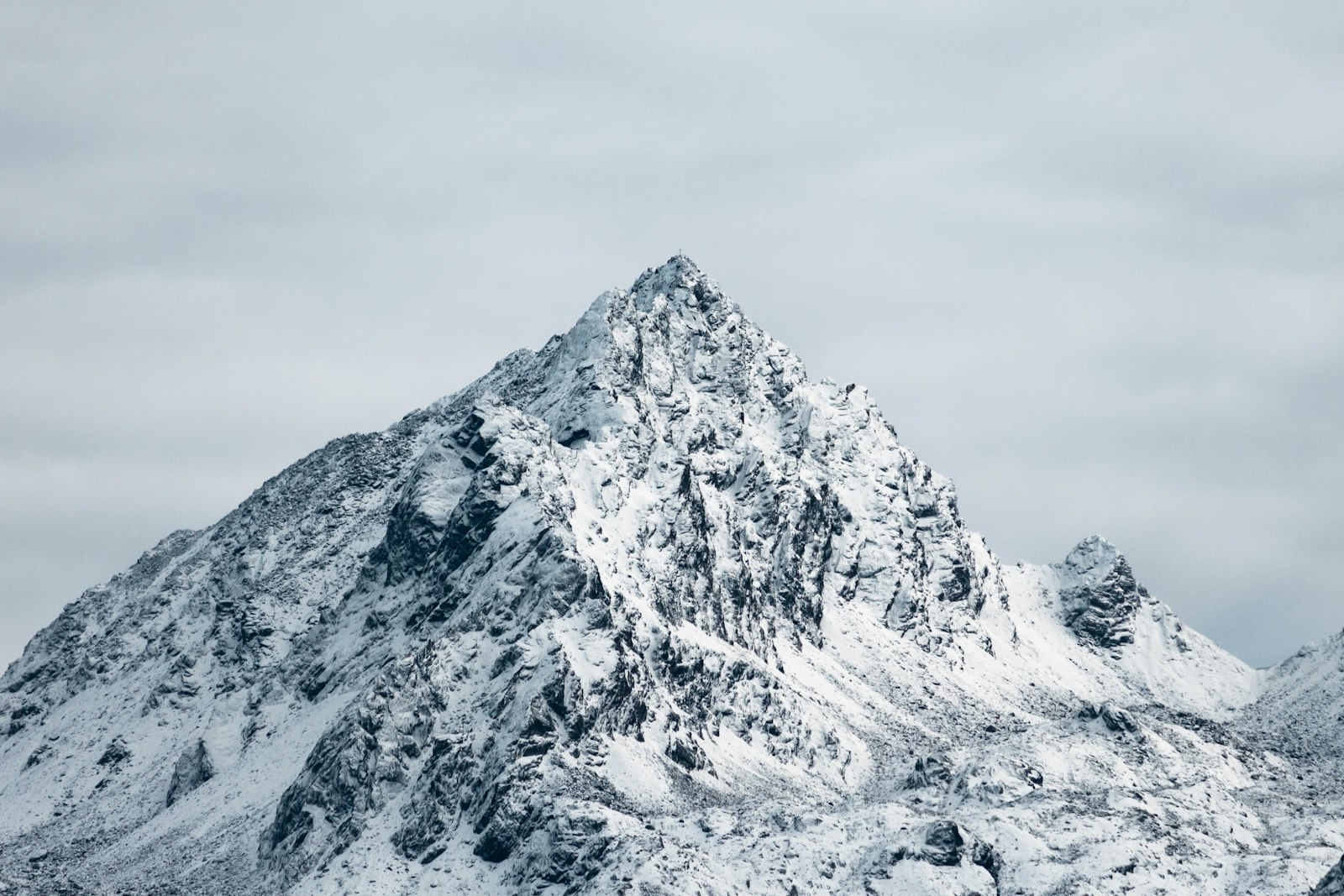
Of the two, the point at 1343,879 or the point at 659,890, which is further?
the point at 659,890

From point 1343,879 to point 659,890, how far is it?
7233cm

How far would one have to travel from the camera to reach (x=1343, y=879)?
159000 mm

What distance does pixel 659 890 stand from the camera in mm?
196500
